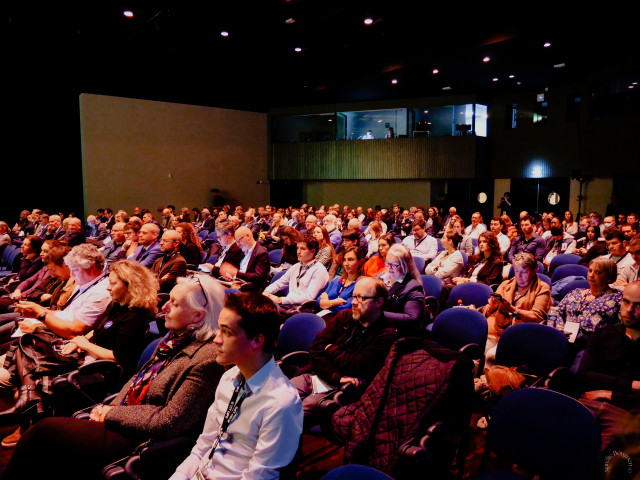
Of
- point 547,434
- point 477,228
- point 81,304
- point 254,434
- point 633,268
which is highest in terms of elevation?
point 477,228

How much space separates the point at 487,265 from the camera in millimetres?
5430

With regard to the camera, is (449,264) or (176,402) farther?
(449,264)

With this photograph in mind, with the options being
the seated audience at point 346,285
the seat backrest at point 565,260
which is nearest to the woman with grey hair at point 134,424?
the seated audience at point 346,285

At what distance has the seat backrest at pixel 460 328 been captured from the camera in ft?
11.6

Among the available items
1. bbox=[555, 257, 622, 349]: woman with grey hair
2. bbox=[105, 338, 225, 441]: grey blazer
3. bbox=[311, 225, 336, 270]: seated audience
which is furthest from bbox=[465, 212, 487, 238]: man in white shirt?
bbox=[105, 338, 225, 441]: grey blazer

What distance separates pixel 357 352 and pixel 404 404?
60 cm

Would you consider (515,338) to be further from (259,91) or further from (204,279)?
(259,91)

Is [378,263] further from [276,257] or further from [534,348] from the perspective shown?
[276,257]

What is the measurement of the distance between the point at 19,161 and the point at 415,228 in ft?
41.9

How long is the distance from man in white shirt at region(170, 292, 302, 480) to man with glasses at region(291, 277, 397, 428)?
77 centimetres

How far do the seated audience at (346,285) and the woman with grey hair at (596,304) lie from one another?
1740 millimetres

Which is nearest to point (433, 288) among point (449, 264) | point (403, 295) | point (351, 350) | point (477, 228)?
point (449, 264)

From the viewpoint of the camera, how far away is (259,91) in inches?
667

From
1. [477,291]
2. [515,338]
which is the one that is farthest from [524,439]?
[477,291]
